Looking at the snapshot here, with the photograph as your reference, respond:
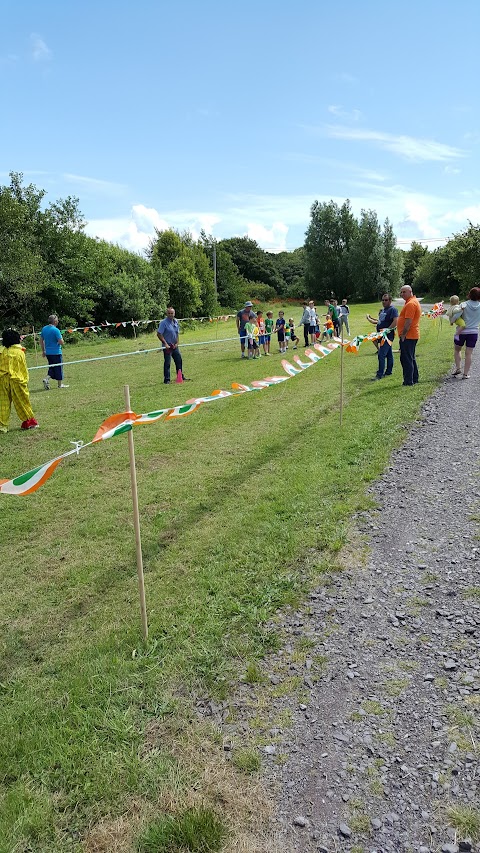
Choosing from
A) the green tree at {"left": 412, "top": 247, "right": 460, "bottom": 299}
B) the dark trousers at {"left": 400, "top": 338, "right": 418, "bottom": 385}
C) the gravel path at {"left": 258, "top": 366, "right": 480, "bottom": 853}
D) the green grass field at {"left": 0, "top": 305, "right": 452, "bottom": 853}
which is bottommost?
the gravel path at {"left": 258, "top": 366, "right": 480, "bottom": 853}

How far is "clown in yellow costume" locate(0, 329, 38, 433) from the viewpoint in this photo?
367 inches

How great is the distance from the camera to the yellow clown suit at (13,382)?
9336mm

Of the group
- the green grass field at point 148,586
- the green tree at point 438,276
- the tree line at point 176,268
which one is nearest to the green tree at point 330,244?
the tree line at point 176,268

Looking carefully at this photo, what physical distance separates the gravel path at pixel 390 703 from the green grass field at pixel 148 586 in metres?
0.32

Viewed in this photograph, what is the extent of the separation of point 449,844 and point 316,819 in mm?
576

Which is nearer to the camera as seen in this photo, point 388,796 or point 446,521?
point 388,796

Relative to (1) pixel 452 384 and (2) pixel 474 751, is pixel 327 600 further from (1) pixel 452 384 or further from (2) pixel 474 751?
(1) pixel 452 384

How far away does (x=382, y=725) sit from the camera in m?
2.88

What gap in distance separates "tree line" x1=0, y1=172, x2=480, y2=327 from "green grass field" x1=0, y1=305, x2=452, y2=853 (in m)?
23.1

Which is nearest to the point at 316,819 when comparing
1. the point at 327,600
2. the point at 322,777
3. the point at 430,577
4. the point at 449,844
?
the point at 322,777

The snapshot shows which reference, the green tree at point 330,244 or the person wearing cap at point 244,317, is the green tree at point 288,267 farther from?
the person wearing cap at point 244,317

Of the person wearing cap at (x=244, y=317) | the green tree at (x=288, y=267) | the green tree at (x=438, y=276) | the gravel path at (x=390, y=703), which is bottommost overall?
the gravel path at (x=390, y=703)

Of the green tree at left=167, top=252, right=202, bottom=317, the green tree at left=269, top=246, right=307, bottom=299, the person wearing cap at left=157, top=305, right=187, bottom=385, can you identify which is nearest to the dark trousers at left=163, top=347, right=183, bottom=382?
the person wearing cap at left=157, top=305, right=187, bottom=385

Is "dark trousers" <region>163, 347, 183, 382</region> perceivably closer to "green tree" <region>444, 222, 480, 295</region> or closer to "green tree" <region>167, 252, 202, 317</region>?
"green tree" <region>167, 252, 202, 317</region>
